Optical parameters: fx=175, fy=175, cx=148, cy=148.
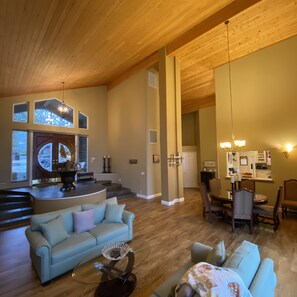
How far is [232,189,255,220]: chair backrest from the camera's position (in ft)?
12.5

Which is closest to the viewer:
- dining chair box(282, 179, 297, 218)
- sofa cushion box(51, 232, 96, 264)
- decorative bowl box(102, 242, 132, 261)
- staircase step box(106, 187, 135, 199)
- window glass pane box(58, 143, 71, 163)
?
decorative bowl box(102, 242, 132, 261)

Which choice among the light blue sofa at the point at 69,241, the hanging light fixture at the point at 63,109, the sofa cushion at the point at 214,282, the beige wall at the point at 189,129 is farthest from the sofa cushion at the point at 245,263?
the beige wall at the point at 189,129

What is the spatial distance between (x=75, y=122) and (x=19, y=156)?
2.69 meters

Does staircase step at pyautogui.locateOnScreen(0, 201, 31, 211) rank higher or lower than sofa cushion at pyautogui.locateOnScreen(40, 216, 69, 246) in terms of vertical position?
lower

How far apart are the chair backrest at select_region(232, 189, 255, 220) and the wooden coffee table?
2526 mm

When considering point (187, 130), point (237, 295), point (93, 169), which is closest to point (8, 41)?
point (237, 295)

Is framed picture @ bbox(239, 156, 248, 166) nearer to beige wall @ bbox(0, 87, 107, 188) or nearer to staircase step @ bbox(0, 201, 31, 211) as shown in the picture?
beige wall @ bbox(0, 87, 107, 188)

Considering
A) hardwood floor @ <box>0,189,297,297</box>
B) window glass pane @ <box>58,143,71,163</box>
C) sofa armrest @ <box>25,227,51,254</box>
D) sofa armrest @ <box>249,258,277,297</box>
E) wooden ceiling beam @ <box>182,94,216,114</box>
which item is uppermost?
wooden ceiling beam @ <box>182,94,216,114</box>

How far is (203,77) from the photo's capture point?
7.90m

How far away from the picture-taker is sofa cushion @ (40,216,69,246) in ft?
8.43

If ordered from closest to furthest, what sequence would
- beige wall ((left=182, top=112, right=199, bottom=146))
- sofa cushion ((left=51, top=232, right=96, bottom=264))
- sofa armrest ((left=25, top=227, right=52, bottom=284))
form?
1. sofa armrest ((left=25, top=227, right=52, bottom=284))
2. sofa cushion ((left=51, top=232, right=96, bottom=264))
3. beige wall ((left=182, top=112, right=199, bottom=146))

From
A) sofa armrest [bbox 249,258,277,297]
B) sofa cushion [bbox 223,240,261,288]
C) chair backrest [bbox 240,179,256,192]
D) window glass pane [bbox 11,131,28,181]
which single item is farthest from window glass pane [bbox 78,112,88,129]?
sofa armrest [bbox 249,258,277,297]

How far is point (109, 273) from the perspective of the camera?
1987 mm

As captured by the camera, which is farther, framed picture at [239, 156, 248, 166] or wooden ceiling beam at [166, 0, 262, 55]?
A: framed picture at [239, 156, 248, 166]
